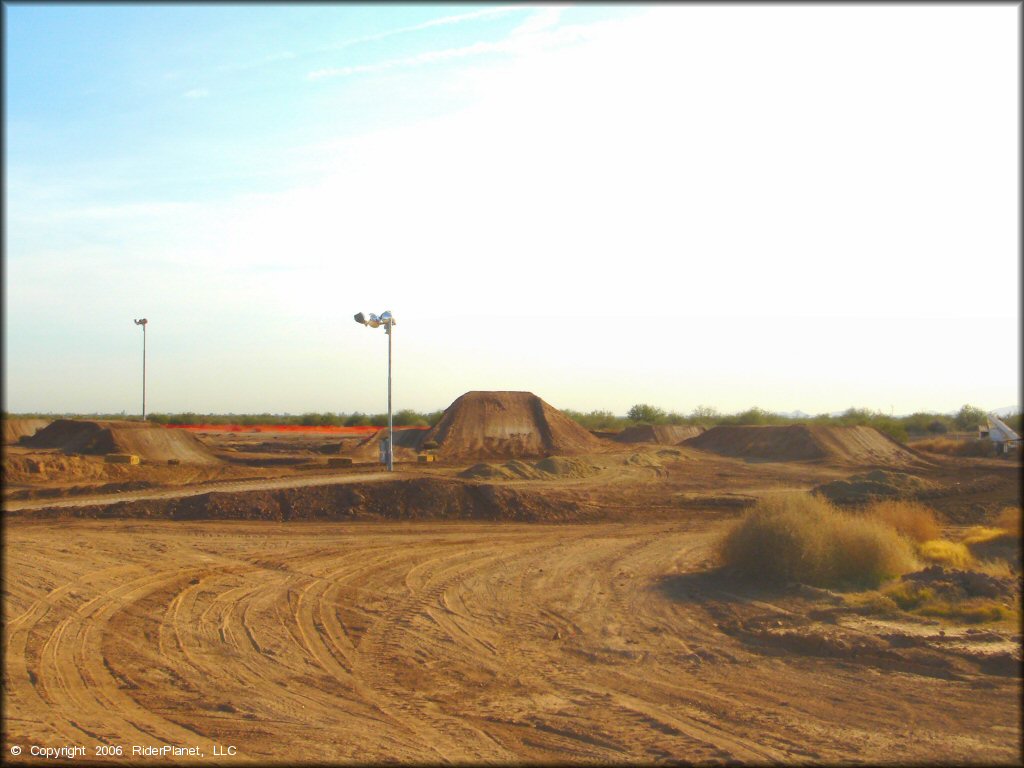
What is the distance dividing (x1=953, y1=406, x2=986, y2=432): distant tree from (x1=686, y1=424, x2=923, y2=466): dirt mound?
10111mm

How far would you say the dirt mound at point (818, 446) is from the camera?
155 feet

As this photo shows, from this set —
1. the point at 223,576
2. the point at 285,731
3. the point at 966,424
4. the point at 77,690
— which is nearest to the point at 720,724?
the point at 285,731

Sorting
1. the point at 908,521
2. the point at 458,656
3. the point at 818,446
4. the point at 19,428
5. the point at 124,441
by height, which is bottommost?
the point at 458,656

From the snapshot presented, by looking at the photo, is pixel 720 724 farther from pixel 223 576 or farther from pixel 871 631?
pixel 223 576

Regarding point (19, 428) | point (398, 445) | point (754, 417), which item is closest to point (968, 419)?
point (754, 417)

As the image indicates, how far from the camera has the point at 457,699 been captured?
8.48 meters

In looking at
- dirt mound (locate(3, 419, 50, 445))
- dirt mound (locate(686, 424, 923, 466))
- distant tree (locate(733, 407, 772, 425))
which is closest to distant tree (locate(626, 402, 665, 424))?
distant tree (locate(733, 407, 772, 425))

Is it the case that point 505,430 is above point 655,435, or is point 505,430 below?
above

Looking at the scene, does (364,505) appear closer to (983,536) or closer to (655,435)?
(983,536)

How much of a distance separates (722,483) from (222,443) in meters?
35.9

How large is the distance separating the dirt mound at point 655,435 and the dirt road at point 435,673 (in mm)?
47566

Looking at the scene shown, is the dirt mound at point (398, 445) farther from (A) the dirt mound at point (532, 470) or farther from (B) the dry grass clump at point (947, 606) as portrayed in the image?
(B) the dry grass clump at point (947, 606)

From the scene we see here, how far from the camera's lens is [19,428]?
2330 inches

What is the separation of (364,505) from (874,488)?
16258 mm
